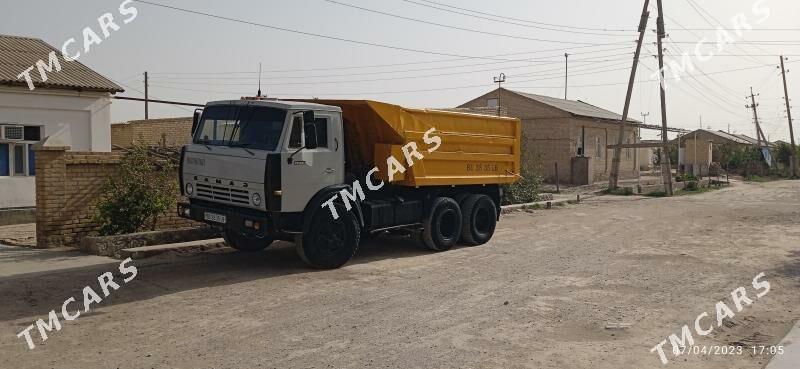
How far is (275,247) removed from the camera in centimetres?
1176

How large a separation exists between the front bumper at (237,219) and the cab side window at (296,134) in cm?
107

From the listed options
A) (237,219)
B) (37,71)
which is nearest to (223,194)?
(237,219)

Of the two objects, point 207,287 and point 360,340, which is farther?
point 207,287

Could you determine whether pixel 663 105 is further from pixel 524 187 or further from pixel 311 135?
pixel 311 135

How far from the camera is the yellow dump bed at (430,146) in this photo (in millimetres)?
10445

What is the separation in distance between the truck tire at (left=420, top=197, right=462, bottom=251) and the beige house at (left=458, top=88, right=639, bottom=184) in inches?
727

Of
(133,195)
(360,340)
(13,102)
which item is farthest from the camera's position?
(13,102)

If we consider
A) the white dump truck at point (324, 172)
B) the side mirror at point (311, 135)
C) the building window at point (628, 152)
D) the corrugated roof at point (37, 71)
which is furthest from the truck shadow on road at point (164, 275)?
the building window at point (628, 152)

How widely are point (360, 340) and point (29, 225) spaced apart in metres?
11.9

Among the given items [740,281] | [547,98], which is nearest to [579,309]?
[740,281]

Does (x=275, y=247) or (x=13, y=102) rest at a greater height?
(x=13, y=102)

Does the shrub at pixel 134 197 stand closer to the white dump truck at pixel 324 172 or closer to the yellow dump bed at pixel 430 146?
the white dump truck at pixel 324 172

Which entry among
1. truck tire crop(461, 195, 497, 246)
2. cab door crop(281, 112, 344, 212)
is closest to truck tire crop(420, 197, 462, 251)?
truck tire crop(461, 195, 497, 246)

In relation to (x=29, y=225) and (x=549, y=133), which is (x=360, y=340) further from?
(x=549, y=133)
